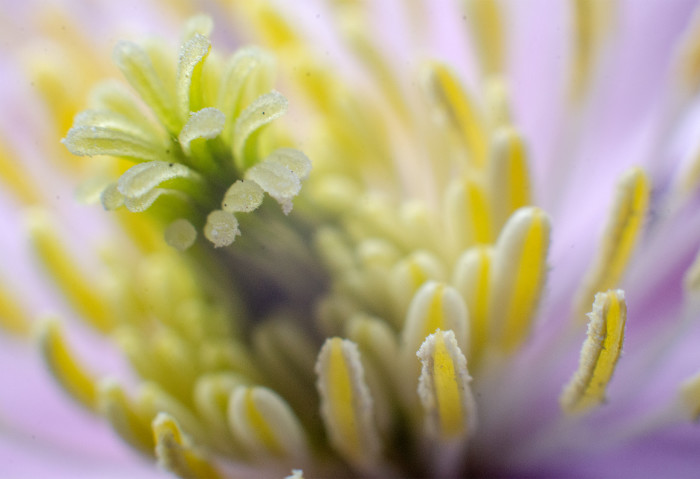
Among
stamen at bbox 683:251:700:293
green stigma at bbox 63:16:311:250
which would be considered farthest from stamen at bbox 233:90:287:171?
stamen at bbox 683:251:700:293

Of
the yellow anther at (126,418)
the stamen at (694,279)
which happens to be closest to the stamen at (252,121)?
the yellow anther at (126,418)

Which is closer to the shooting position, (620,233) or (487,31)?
(620,233)

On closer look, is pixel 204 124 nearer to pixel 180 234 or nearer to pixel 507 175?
pixel 180 234

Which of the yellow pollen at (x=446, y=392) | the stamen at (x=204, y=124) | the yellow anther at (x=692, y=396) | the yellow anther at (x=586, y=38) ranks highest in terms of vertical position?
the yellow anther at (x=586, y=38)

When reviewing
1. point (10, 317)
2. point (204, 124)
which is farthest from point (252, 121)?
point (10, 317)

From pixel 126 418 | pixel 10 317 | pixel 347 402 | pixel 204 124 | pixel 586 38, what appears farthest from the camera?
pixel 10 317

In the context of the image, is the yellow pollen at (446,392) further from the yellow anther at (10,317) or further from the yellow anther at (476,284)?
the yellow anther at (10,317)

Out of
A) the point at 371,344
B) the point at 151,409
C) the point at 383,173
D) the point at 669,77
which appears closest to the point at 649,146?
the point at 669,77
